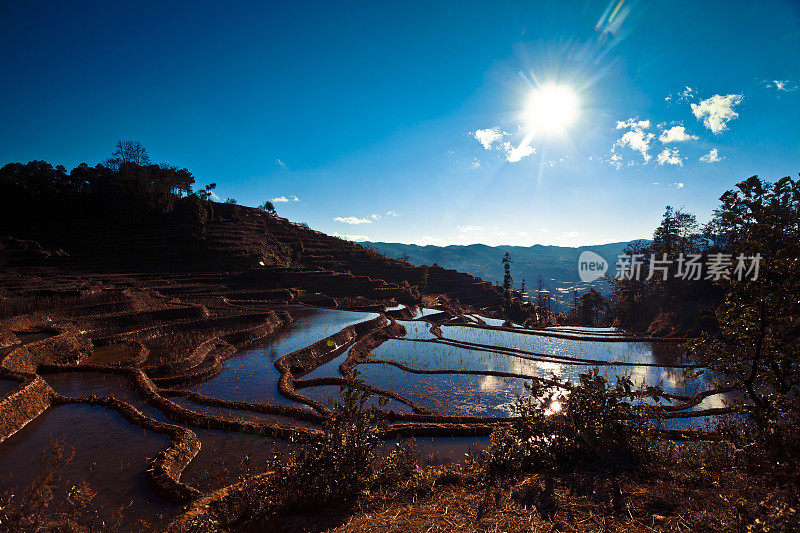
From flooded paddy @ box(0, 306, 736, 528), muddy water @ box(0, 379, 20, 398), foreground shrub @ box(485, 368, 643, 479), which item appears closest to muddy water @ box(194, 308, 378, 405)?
flooded paddy @ box(0, 306, 736, 528)

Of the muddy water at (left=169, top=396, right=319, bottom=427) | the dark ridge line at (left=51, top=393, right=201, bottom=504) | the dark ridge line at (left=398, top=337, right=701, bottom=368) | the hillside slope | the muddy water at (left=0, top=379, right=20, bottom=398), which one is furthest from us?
the hillside slope

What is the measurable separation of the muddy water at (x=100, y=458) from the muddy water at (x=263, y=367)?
13.3 ft

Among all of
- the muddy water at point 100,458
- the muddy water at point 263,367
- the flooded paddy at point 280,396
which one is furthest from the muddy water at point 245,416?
the muddy water at point 100,458

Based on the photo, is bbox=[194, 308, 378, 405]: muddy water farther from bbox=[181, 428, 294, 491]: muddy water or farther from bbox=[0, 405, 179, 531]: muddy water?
bbox=[0, 405, 179, 531]: muddy water

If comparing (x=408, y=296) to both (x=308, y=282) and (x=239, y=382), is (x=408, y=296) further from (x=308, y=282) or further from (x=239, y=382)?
(x=239, y=382)

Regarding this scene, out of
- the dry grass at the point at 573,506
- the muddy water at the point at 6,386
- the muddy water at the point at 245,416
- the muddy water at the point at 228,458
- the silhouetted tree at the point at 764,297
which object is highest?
the silhouetted tree at the point at 764,297

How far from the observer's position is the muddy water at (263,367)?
14693mm

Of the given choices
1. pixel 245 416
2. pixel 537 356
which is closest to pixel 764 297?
pixel 245 416

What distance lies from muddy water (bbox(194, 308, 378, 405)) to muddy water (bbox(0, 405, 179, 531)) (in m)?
4.04

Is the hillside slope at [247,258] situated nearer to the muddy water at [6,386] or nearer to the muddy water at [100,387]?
the muddy water at [100,387]

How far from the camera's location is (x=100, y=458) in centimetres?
894

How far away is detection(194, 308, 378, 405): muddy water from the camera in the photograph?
48.2 ft

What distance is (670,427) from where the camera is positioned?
1223cm

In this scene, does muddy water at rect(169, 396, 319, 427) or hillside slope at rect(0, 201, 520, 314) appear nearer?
muddy water at rect(169, 396, 319, 427)
